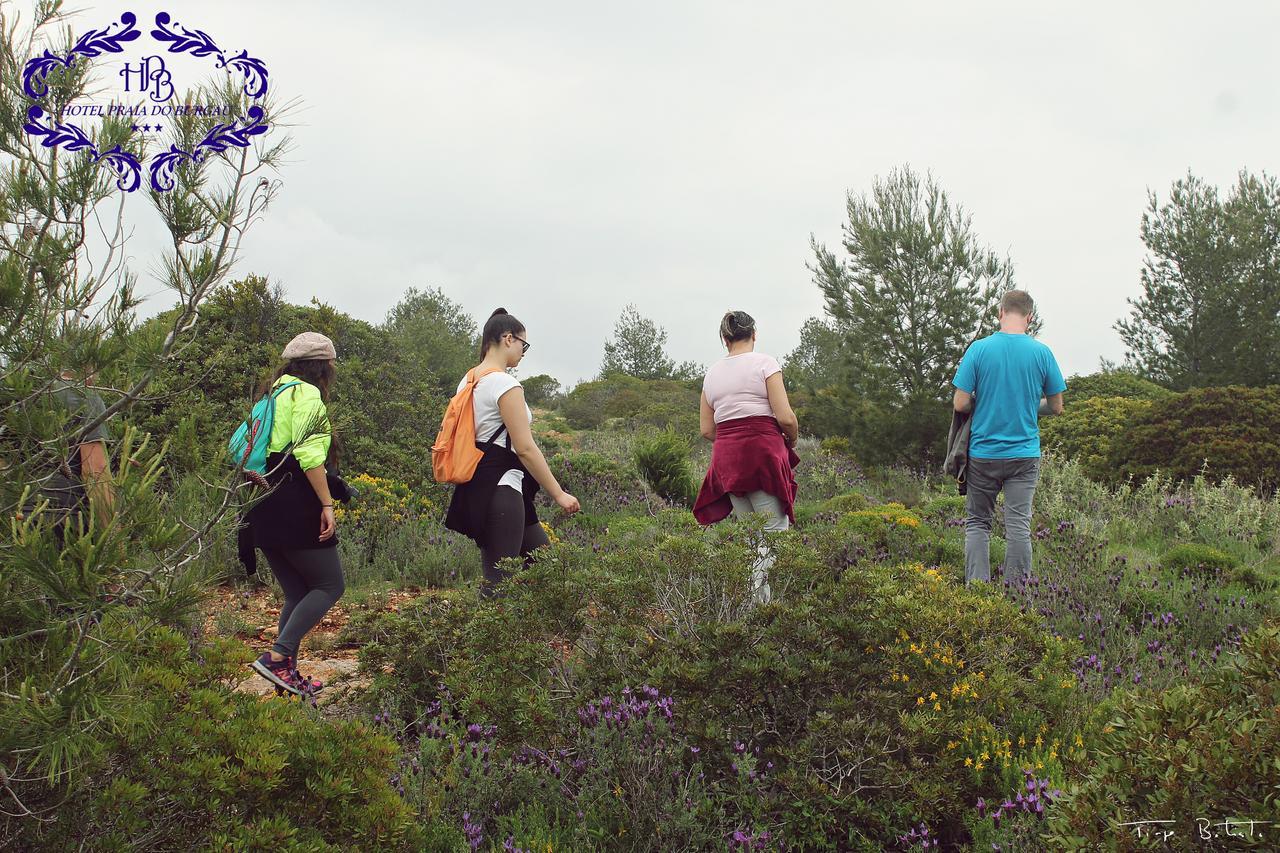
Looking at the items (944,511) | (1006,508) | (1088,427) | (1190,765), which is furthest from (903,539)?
(1088,427)

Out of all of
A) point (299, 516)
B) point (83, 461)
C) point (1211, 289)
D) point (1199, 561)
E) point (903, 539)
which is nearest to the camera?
point (83, 461)

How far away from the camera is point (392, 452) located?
8.84 meters

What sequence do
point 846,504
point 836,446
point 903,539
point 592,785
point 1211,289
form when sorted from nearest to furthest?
point 592,785
point 903,539
point 846,504
point 836,446
point 1211,289

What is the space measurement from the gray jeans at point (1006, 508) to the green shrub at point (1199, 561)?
1657 millimetres

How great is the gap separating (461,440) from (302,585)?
1.04 m

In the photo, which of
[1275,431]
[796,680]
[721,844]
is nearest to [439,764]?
[721,844]

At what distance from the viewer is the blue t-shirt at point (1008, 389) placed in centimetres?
518

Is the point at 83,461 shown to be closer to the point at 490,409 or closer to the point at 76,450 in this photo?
the point at 76,450

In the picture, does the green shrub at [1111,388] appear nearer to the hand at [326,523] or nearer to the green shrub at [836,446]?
the green shrub at [836,446]

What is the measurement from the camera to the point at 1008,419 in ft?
17.0

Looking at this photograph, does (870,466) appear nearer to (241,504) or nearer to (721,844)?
(721,844)

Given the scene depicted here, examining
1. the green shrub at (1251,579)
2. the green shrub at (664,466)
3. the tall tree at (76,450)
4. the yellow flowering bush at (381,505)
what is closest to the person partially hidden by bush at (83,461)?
the tall tree at (76,450)

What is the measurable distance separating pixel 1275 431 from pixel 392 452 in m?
10.1

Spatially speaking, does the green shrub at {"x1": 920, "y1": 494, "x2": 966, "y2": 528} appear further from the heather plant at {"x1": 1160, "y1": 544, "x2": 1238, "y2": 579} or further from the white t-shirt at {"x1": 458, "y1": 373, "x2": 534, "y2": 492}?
the white t-shirt at {"x1": 458, "y1": 373, "x2": 534, "y2": 492}
